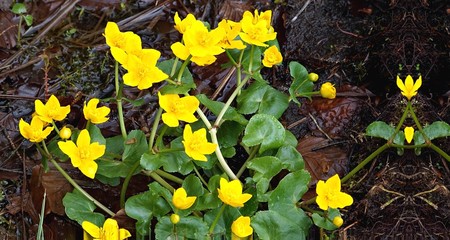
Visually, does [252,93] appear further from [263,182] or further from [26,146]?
[26,146]

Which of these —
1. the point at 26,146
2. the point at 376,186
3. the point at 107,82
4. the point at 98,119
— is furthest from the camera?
the point at 107,82

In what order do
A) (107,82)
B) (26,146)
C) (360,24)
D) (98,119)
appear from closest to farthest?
1. (98,119)
2. (26,146)
3. (107,82)
4. (360,24)

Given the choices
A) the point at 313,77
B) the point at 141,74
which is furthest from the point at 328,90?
the point at 141,74

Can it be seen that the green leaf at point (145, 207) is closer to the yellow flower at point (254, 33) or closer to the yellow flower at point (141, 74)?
the yellow flower at point (141, 74)

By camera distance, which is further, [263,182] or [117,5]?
[117,5]

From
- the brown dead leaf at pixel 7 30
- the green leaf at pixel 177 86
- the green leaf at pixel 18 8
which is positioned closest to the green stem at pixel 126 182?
the green leaf at pixel 177 86

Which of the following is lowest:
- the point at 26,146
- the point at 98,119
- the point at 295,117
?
the point at 26,146

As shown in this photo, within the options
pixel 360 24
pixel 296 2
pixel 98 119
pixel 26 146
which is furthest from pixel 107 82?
pixel 360 24

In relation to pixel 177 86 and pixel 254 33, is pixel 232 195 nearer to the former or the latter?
pixel 177 86

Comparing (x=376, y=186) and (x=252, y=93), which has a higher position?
(x=252, y=93)
